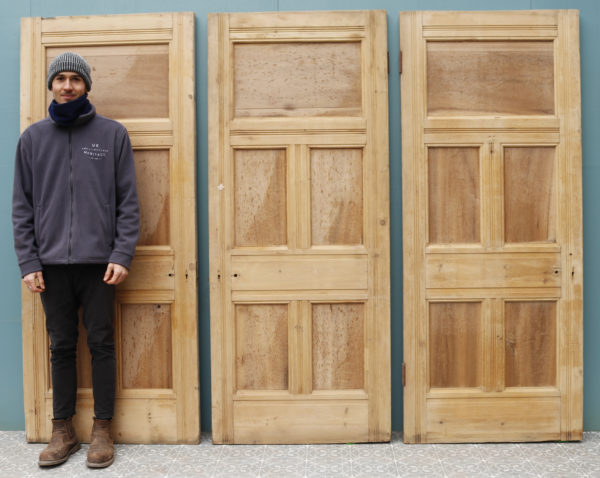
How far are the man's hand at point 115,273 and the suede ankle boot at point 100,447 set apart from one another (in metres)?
0.69

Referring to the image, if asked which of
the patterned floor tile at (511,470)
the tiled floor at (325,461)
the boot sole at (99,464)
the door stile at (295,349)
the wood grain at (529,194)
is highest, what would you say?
the wood grain at (529,194)

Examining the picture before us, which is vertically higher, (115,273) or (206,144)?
(206,144)

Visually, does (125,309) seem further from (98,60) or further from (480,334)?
(480,334)

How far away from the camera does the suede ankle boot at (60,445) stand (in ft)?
8.79

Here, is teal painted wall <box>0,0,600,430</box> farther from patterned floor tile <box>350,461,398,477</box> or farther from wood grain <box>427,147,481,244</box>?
patterned floor tile <box>350,461,398,477</box>

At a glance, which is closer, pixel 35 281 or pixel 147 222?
pixel 35 281

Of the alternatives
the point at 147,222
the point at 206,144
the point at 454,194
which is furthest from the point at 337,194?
the point at 147,222

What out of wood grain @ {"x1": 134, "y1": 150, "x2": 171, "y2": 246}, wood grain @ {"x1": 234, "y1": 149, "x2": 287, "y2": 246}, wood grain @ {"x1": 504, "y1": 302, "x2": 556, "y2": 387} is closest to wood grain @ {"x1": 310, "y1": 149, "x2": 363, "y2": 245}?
wood grain @ {"x1": 234, "y1": 149, "x2": 287, "y2": 246}

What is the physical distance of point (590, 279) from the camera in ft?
9.70

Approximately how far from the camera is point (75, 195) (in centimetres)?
268

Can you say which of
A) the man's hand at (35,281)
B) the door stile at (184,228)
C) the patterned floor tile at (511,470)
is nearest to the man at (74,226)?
the man's hand at (35,281)

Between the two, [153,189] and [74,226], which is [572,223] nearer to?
[153,189]

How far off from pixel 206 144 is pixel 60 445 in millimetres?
1596

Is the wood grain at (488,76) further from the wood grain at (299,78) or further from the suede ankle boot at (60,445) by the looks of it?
the suede ankle boot at (60,445)
